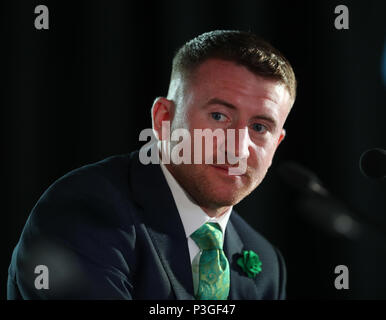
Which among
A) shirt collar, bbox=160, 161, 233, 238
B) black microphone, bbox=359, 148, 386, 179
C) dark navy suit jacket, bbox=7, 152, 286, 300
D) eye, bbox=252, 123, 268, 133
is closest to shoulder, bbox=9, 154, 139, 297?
dark navy suit jacket, bbox=7, 152, 286, 300

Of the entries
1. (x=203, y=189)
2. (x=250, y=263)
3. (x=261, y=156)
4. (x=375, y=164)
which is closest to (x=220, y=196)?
(x=203, y=189)

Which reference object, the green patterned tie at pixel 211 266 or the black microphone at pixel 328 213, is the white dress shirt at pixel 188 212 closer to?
the green patterned tie at pixel 211 266

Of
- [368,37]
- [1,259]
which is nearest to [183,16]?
[368,37]

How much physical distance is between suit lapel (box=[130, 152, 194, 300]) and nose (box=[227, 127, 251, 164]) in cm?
20

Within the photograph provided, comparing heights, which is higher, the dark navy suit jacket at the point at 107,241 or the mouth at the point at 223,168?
the mouth at the point at 223,168

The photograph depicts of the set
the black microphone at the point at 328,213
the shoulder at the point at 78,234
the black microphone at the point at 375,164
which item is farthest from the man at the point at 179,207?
the black microphone at the point at 328,213

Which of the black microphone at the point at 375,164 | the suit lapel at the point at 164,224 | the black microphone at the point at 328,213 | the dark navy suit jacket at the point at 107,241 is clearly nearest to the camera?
the black microphone at the point at 328,213

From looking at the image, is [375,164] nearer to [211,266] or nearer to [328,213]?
[328,213]

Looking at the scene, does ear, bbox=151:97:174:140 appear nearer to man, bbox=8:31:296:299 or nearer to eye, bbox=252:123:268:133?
man, bbox=8:31:296:299

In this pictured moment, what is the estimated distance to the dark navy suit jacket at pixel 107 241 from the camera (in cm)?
121

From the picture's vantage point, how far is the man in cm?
124

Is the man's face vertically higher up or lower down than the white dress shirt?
higher up

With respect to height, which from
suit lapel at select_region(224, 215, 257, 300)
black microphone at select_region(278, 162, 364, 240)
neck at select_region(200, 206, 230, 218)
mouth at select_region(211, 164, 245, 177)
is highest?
black microphone at select_region(278, 162, 364, 240)

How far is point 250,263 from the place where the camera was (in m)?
1.57
